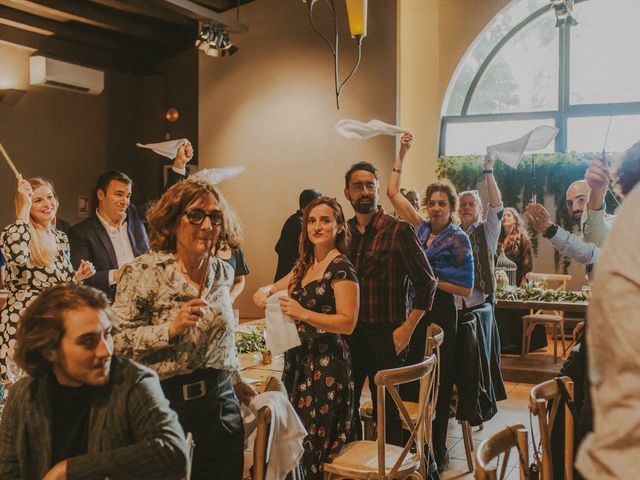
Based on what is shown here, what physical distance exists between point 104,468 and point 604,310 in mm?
1111

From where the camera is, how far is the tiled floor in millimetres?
4371

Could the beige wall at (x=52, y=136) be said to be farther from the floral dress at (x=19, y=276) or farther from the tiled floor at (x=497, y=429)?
the tiled floor at (x=497, y=429)

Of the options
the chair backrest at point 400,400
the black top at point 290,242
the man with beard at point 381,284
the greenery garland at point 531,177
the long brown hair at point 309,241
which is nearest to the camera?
the chair backrest at point 400,400

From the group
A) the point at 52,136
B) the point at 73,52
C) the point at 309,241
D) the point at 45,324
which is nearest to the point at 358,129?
the point at 309,241

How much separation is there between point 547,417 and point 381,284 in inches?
59.7

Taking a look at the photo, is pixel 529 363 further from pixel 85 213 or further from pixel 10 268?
pixel 85 213

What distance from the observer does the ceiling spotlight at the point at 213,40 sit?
8.22 m

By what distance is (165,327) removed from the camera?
6.70ft

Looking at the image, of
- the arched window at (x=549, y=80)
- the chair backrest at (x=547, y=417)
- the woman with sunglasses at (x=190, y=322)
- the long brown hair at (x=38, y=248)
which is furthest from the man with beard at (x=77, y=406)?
the arched window at (x=549, y=80)

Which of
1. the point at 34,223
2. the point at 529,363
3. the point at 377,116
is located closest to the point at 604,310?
the point at 34,223

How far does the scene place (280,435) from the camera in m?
2.25

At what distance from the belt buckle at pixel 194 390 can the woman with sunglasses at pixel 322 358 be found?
90 cm

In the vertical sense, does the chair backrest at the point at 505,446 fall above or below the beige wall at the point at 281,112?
below

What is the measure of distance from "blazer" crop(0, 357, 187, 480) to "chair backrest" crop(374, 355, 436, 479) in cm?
118
